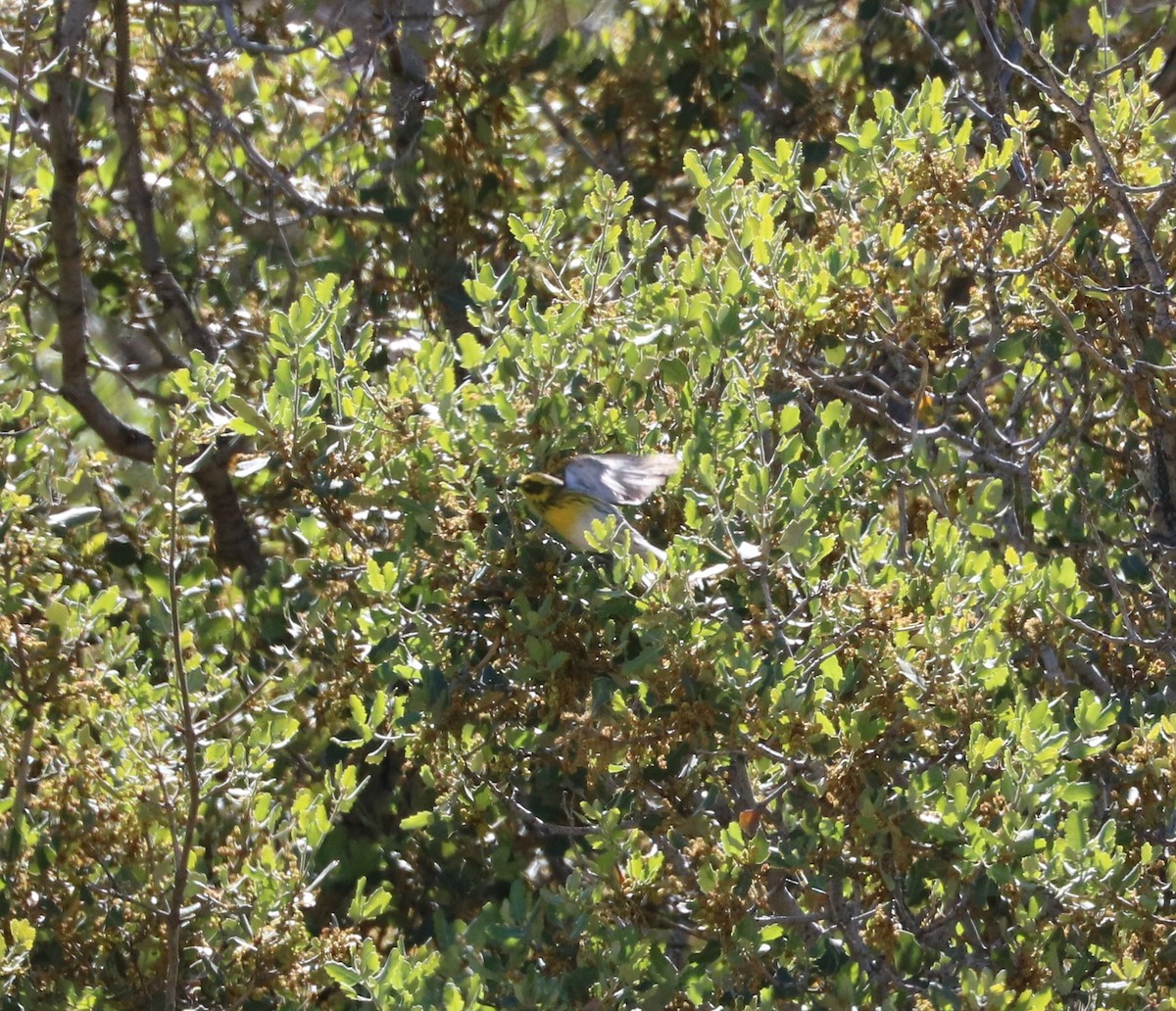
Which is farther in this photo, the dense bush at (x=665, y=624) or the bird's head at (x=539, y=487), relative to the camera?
the bird's head at (x=539, y=487)

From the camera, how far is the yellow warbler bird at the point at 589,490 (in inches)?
109

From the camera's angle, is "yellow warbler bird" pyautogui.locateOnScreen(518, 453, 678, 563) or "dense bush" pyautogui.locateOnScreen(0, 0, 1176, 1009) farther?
"yellow warbler bird" pyautogui.locateOnScreen(518, 453, 678, 563)

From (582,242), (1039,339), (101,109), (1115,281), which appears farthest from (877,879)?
(101,109)

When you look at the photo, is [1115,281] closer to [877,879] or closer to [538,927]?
[877,879]

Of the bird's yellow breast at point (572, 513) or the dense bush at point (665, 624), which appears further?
the bird's yellow breast at point (572, 513)

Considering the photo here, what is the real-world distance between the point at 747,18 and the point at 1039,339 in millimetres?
2132

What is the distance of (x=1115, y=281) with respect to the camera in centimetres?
349

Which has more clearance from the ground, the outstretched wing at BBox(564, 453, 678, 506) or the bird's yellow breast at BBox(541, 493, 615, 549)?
the outstretched wing at BBox(564, 453, 678, 506)

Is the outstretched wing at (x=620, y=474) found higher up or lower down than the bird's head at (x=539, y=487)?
higher up

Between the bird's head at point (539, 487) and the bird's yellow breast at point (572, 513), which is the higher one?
the bird's head at point (539, 487)

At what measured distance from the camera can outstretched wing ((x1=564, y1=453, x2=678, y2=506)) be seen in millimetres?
2775

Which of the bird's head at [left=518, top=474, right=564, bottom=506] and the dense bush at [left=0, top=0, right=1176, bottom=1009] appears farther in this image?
the bird's head at [left=518, top=474, right=564, bottom=506]

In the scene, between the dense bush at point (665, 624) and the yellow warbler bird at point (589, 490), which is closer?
the dense bush at point (665, 624)

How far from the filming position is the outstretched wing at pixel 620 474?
2.78m
